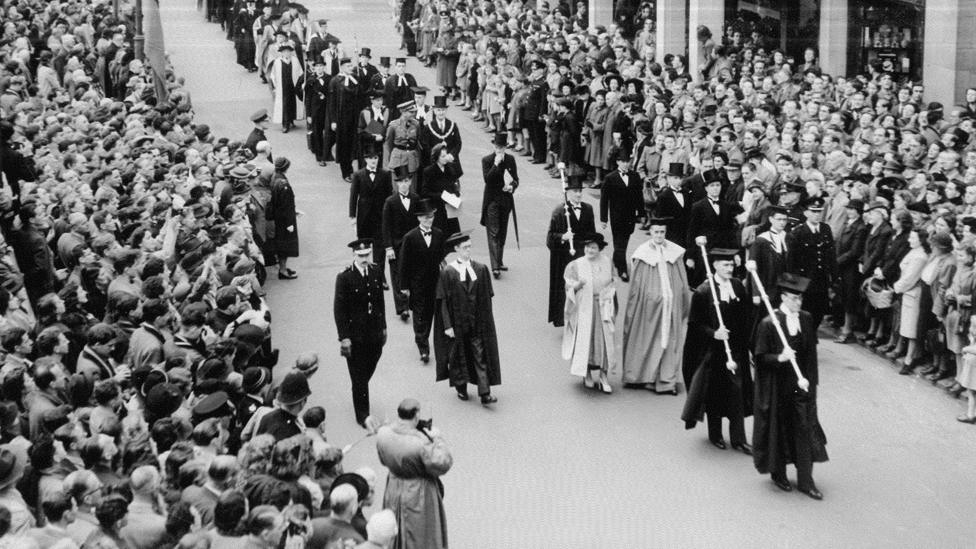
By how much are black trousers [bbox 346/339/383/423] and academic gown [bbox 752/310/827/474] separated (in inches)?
138

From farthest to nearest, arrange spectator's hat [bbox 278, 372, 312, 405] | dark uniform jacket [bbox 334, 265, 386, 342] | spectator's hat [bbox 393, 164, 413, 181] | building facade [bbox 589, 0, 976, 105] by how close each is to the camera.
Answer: building facade [bbox 589, 0, 976, 105]
spectator's hat [bbox 393, 164, 413, 181]
dark uniform jacket [bbox 334, 265, 386, 342]
spectator's hat [bbox 278, 372, 312, 405]

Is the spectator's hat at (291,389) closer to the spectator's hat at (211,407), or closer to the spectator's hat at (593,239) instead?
the spectator's hat at (211,407)

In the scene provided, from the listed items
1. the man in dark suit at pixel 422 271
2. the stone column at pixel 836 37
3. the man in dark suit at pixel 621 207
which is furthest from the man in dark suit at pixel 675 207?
the stone column at pixel 836 37

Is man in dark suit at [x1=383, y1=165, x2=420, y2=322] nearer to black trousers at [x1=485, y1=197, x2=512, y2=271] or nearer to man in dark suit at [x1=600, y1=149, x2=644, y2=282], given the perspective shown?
black trousers at [x1=485, y1=197, x2=512, y2=271]

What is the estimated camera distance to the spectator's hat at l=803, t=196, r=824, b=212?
14.8 metres

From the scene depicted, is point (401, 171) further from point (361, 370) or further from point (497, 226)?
point (361, 370)

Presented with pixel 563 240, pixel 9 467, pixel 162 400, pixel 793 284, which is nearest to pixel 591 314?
pixel 563 240

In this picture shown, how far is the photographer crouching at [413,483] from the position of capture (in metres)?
8.96

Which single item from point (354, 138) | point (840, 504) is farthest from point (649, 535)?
point (354, 138)

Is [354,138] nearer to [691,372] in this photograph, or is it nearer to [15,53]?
[15,53]

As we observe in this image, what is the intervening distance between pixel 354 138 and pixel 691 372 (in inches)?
408

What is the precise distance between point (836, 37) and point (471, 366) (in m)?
14.6

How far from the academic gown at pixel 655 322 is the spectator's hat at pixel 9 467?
6.87 m

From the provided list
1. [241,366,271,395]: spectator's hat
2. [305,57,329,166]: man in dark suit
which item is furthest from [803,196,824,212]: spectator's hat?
[305,57,329,166]: man in dark suit
